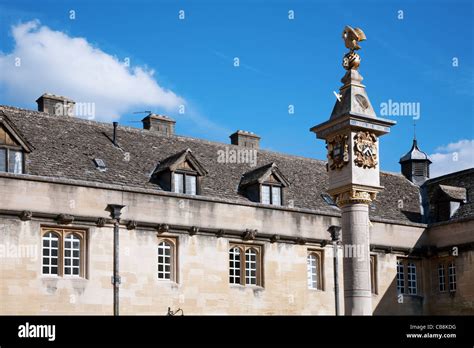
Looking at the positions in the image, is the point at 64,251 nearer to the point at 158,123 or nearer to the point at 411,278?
the point at 158,123

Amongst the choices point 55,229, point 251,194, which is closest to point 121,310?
point 55,229

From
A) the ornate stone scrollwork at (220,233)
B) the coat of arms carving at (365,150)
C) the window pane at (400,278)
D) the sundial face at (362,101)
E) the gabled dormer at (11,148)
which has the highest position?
the gabled dormer at (11,148)

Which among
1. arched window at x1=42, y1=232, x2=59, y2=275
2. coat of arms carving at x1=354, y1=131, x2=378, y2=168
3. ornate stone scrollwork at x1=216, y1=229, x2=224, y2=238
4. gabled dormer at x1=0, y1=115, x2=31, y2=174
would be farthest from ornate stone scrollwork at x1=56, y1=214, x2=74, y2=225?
coat of arms carving at x1=354, y1=131, x2=378, y2=168

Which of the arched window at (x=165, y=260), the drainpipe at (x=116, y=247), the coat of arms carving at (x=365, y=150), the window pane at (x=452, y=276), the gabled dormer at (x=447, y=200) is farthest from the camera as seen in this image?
the gabled dormer at (x=447, y=200)

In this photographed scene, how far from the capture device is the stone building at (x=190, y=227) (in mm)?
28297

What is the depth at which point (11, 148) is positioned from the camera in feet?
94.4

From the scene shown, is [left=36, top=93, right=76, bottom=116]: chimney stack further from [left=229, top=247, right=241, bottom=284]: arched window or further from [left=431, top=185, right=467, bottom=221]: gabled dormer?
[left=431, top=185, right=467, bottom=221]: gabled dormer

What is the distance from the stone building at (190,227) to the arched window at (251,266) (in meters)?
0.04

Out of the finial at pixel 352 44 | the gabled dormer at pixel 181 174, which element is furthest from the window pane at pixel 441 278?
the finial at pixel 352 44

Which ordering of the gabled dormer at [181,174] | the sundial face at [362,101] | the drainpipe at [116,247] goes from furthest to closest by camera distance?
the gabled dormer at [181,174], the drainpipe at [116,247], the sundial face at [362,101]

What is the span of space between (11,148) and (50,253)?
11.6ft

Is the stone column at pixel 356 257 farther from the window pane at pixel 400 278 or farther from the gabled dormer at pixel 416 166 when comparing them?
the gabled dormer at pixel 416 166

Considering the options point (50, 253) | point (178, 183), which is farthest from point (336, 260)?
point (50, 253)
